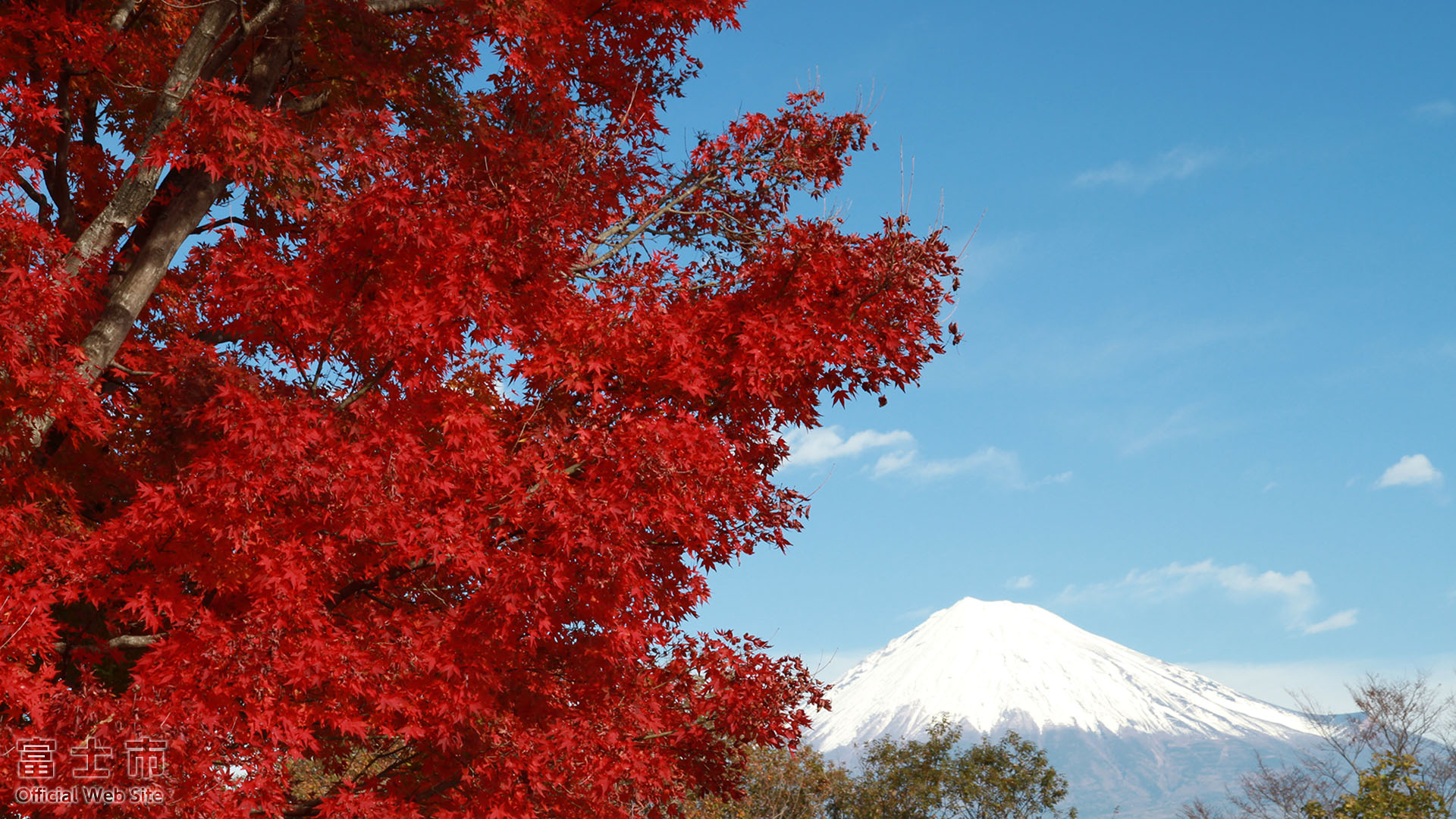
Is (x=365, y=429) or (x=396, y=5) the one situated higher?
(x=396, y=5)

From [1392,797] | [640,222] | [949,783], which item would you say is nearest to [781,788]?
[949,783]

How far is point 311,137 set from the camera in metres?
7.16

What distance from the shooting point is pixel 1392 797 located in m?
19.9

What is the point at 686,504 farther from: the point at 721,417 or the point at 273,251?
the point at 273,251

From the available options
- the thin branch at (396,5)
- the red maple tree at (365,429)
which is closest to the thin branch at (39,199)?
the red maple tree at (365,429)

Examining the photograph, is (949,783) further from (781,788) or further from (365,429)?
(365,429)

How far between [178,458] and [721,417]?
12.4ft

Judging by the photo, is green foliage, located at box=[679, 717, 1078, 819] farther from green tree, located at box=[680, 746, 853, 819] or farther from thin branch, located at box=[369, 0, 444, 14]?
thin branch, located at box=[369, 0, 444, 14]

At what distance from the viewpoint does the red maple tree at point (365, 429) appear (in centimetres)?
578

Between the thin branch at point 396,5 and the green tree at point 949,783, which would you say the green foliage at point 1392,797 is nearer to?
the green tree at point 949,783

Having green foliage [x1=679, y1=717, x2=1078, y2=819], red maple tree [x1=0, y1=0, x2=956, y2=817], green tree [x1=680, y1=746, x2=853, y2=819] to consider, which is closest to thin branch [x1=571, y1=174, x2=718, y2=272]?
red maple tree [x1=0, y1=0, x2=956, y2=817]

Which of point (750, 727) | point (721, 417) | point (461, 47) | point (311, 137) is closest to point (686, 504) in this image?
point (721, 417)

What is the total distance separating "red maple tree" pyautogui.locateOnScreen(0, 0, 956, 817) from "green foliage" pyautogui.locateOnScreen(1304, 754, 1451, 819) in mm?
17768

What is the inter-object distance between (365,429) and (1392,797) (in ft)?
71.8
